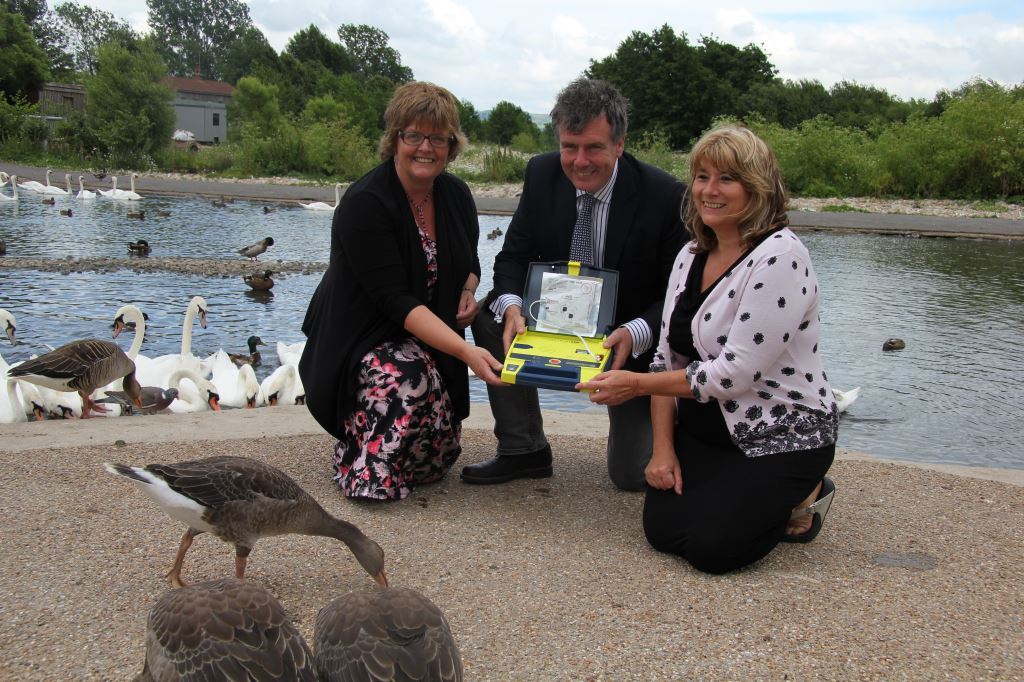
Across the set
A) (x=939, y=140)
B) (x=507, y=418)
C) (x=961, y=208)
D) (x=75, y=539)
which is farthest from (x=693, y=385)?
(x=939, y=140)

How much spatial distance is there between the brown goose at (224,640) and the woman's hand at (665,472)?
1796mm

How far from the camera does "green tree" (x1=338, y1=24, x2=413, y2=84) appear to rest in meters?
101

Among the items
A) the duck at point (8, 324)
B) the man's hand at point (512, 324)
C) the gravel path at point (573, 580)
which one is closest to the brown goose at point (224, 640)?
the gravel path at point (573, 580)

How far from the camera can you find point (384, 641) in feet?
8.16

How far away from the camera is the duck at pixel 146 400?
7062 millimetres

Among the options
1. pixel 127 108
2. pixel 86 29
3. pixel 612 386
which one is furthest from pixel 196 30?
pixel 612 386

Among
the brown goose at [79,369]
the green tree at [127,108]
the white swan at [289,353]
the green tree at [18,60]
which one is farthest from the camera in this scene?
the green tree at [18,60]

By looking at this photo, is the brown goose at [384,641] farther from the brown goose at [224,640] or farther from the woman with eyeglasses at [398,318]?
the woman with eyeglasses at [398,318]

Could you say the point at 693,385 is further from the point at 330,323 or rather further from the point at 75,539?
the point at 75,539

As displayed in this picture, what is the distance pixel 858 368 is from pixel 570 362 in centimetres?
621

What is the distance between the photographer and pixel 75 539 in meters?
3.79

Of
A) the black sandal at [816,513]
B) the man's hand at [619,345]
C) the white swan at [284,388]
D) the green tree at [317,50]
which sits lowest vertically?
the white swan at [284,388]

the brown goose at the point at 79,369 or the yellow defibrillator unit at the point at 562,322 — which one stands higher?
the yellow defibrillator unit at the point at 562,322

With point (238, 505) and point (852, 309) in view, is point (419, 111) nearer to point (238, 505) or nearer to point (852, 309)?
point (238, 505)
